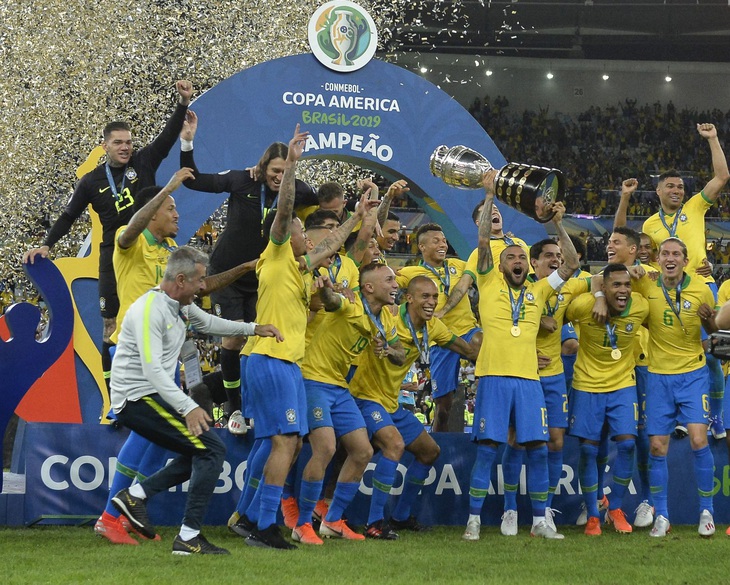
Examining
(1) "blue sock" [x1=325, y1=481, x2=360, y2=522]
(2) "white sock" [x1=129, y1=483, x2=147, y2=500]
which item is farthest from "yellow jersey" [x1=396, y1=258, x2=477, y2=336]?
(2) "white sock" [x1=129, y1=483, x2=147, y2=500]

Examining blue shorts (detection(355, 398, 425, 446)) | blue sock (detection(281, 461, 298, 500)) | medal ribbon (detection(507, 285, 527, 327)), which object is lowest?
blue sock (detection(281, 461, 298, 500))

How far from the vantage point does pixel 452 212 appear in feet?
34.3

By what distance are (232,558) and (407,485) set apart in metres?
2.14

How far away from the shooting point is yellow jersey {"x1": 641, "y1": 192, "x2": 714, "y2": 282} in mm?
9023

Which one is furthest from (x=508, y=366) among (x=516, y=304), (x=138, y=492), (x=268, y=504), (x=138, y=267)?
(x=138, y=492)

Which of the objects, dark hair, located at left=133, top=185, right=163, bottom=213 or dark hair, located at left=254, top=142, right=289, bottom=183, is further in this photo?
dark hair, located at left=254, top=142, right=289, bottom=183

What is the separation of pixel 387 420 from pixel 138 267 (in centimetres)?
203

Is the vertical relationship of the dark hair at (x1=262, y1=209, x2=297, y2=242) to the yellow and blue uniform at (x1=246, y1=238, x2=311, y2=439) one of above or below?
above

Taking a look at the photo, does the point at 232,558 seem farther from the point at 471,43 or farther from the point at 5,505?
the point at 471,43

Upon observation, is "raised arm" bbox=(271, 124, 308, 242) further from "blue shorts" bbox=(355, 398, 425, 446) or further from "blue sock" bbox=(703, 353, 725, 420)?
"blue sock" bbox=(703, 353, 725, 420)

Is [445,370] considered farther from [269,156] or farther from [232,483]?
[269,156]

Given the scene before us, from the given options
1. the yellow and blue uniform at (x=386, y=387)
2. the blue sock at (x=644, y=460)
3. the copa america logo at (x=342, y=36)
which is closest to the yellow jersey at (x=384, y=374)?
the yellow and blue uniform at (x=386, y=387)

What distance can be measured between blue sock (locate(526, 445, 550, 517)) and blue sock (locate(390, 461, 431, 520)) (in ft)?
2.49

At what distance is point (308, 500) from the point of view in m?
6.91
